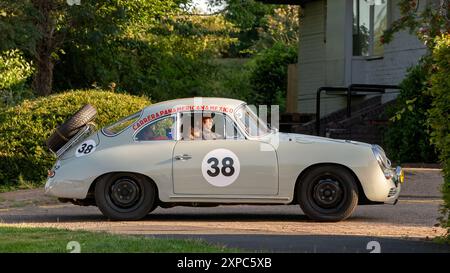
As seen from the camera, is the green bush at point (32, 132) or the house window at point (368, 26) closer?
the green bush at point (32, 132)

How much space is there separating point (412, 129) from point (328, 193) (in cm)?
806

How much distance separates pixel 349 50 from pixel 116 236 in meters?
17.3

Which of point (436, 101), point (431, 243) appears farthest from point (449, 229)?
point (436, 101)

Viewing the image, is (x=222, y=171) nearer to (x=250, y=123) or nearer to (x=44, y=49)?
(x=250, y=123)

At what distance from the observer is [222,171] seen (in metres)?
14.5

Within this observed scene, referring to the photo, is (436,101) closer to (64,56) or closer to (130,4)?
(130,4)

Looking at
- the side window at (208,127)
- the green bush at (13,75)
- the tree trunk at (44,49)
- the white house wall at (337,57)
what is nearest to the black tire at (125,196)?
the side window at (208,127)

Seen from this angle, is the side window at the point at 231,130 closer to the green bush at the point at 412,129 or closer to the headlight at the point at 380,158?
the headlight at the point at 380,158

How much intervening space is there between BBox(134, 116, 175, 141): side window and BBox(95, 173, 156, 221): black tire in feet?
2.05

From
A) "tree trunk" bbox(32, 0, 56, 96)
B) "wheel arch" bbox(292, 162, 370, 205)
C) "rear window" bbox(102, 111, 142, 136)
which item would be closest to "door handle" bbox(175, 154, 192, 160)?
"rear window" bbox(102, 111, 142, 136)


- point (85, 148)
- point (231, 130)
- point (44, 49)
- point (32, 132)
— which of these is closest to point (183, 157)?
point (231, 130)

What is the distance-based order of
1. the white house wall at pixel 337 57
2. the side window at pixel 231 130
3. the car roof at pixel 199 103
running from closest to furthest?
the side window at pixel 231 130
the car roof at pixel 199 103
the white house wall at pixel 337 57

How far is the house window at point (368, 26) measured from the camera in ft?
89.1

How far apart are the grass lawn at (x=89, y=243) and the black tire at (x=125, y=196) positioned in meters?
2.33
